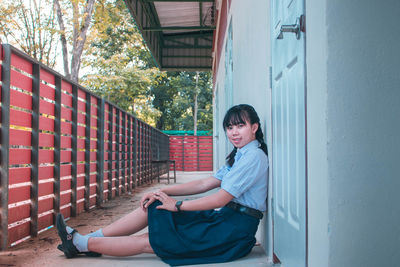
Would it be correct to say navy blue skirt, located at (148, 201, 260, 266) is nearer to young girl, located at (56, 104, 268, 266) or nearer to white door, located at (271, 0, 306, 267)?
young girl, located at (56, 104, 268, 266)

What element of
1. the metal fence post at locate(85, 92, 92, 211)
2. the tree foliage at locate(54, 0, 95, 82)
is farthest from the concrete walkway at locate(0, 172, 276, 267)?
the tree foliage at locate(54, 0, 95, 82)

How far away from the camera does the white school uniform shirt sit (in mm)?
2289

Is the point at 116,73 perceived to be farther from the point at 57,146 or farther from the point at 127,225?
the point at 127,225

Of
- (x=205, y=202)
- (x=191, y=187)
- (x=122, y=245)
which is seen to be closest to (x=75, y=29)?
(x=191, y=187)

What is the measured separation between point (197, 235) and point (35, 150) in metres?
1.89

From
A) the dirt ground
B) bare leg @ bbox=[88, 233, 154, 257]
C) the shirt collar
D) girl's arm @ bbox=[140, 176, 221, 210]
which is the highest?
the shirt collar

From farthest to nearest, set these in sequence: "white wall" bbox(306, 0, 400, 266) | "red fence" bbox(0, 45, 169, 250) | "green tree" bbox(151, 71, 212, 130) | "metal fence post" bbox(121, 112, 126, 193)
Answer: "green tree" bbox(151, 71, 212, 130) → "metal fence post" bbox(121, 112, 126, 193) → "red fence" bbox(0, 45, 169, 250) → "white wall" bbox(306, 0, 400, 266)

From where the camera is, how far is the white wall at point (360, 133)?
1275mm

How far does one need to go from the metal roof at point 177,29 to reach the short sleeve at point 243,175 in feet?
24.0

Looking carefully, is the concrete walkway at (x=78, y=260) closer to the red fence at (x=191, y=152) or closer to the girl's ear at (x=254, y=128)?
the girl's ear at (x=254, y=128)

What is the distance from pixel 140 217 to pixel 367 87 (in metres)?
1.79

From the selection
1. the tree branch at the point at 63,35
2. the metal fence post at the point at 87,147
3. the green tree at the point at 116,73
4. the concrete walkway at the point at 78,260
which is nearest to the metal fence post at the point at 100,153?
the metal fence post at the point at 87,147

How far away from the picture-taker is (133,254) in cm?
252

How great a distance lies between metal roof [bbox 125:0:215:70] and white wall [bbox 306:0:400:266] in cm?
810
